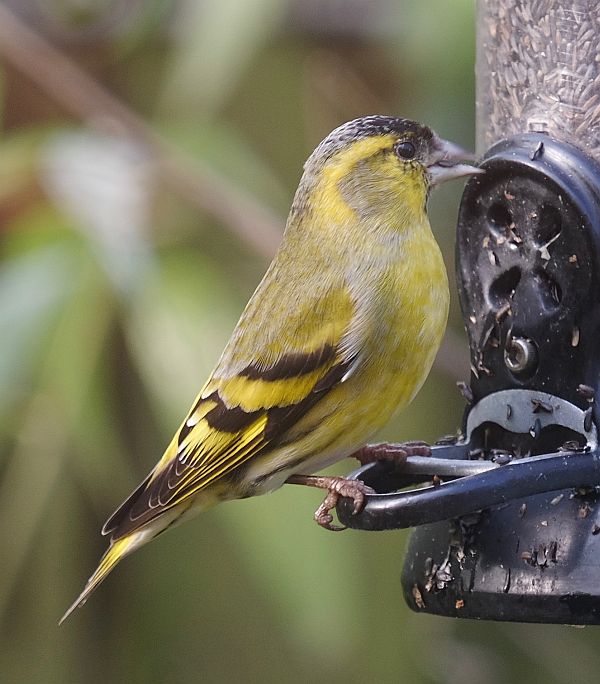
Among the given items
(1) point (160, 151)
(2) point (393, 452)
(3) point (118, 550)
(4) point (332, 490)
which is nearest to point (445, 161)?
(2) point (393, 452)

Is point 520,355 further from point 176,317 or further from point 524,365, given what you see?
point 176,317

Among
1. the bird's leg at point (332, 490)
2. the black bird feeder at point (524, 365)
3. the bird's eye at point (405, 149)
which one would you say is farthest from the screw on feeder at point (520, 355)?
the bird's eye at point (405, 149)

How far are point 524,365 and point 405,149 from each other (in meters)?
0.67

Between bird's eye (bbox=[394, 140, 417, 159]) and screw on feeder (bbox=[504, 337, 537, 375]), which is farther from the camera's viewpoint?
bird's eye (bbox=[394, 140, 417, 159])

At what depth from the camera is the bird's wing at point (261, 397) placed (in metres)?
3.13

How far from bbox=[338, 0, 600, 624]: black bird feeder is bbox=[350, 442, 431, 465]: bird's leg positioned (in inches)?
1.4

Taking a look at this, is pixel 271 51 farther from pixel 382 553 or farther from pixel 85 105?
pixel 382 553

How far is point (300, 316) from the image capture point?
10.5 ft

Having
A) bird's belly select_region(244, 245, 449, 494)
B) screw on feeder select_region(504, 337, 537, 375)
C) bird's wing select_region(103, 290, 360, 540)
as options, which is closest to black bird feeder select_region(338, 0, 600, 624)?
screw on feeder select_region(504, 337, 537, 375)

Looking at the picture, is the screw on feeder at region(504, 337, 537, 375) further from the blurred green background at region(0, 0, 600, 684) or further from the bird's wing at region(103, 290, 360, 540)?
the blurred green background at region(0, 0, 600, 684)

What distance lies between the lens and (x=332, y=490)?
2.98 m

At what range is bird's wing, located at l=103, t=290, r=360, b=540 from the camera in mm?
3135

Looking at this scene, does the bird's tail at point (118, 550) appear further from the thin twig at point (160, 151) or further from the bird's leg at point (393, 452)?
the thin twig at point (160, 151)

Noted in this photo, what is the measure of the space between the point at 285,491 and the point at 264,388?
0.63m
